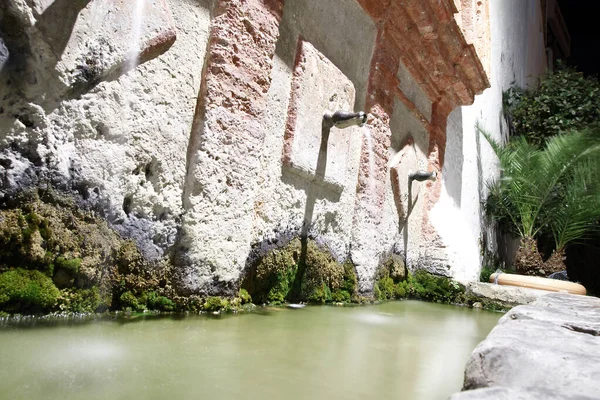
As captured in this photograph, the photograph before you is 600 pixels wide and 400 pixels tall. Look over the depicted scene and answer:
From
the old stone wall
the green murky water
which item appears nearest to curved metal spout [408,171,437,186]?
the old stone wall

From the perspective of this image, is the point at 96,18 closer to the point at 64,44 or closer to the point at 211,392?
the point at 64,44

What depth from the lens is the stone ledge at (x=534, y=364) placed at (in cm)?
79

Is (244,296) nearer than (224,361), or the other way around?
(224,361)

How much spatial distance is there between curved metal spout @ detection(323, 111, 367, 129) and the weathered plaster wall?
2.45 meters

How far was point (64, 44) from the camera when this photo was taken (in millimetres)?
1759

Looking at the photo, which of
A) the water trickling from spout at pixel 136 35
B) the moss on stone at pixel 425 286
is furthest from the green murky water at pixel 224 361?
the moss on stone at pixel 425 286

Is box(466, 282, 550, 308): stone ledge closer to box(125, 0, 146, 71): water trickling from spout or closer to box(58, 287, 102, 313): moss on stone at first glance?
box(58, 287, 102, 313): moss on stone

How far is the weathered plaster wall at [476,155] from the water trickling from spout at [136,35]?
395 centimetres

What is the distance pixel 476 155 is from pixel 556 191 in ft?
4.05

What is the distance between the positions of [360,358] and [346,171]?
6.38ft

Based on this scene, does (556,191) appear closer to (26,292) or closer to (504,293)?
(504,293)

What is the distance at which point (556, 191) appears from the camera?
616 cm

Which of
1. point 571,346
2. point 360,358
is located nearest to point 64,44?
point 360,358

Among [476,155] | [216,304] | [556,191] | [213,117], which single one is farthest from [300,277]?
[476,155]
